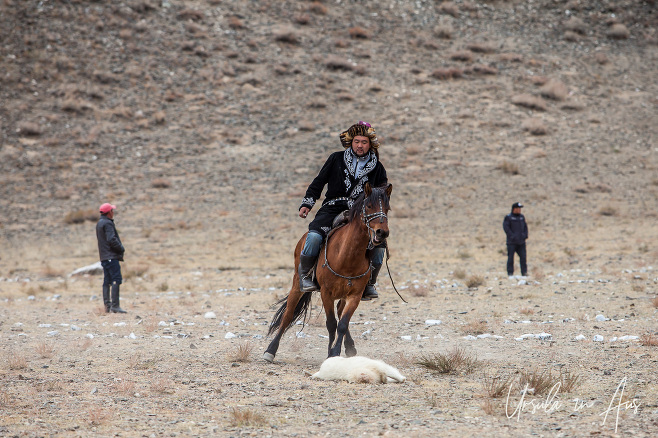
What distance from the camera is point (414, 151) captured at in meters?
33.6

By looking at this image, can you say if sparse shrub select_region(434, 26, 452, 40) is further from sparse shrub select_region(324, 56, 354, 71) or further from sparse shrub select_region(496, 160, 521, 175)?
sparse shrub select_region(496, 160, 521, 175)

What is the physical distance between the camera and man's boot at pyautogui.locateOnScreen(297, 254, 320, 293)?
8.58 m

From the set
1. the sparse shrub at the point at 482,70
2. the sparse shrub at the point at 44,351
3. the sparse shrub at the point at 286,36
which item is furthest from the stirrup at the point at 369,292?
the sparse shrub at the point at 286,36

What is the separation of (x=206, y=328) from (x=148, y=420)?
5.64 m

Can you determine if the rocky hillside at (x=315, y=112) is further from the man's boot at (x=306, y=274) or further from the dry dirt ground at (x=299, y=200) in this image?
the man's boot at (x=306, y=274)

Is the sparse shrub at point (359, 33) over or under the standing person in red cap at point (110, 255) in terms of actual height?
over

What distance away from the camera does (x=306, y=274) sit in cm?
867

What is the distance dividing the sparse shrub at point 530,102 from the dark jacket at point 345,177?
30997 millimetres

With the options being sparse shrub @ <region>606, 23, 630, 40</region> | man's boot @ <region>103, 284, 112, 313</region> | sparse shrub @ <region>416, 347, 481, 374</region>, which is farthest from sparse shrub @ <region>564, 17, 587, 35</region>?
sparse shrub @ <region>416, 347, 481, 374</region>

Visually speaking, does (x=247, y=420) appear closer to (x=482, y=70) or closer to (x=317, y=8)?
(x=482, y=70)

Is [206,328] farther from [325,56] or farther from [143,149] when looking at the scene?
[325,56]

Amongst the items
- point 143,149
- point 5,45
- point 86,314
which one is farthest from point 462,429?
point 5,45

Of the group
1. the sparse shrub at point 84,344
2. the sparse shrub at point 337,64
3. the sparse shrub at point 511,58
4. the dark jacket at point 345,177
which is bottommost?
the sparse shrub at point 84,344

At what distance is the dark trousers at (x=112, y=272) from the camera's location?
13.7m
